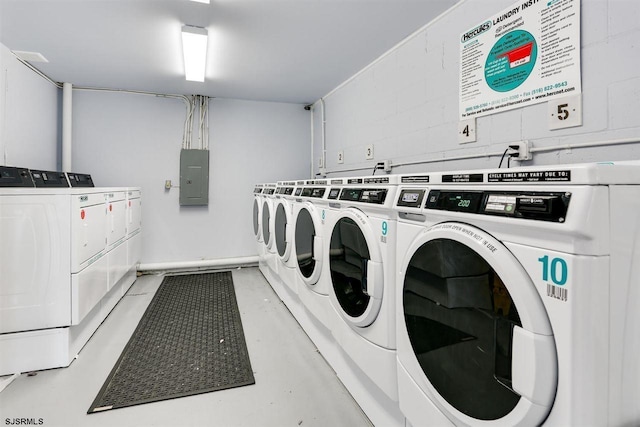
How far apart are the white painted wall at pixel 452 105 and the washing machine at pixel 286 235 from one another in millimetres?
994

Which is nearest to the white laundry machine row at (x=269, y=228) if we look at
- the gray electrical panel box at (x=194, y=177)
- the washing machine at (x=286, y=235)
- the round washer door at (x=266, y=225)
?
the round washer door at (x=266, y=225)

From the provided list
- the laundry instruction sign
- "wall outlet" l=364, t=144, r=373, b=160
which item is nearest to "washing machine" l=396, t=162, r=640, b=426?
the laundry instruction sign

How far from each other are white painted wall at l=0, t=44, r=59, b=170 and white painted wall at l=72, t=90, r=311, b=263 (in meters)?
0.31

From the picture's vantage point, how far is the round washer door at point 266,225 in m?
3.39

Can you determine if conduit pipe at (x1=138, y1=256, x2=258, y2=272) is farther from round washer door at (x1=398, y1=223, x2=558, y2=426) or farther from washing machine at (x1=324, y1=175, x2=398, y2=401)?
round washer door at (x1=398, y1=223, x2=558, y2=426)

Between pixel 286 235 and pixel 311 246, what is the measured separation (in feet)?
1.85

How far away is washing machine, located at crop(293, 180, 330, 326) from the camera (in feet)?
6.40

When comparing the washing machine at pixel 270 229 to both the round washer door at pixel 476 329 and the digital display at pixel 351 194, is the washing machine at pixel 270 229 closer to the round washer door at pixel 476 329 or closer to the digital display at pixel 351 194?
the digital display at pixel 351 194

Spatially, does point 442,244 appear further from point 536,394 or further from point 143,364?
point 143,364

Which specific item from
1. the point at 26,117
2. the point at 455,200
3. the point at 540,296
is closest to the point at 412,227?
the point at 455,200

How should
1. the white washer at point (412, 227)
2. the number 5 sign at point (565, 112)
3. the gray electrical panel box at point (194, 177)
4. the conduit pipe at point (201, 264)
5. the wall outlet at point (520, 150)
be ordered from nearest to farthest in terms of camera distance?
the white washer at point (412, 227) < the number 5 sign at point (565, 112) < the wall outlet at point (520, 150) < the conduit pipe at point (201, 264) < the gray electrical panel box at point (194, 177)

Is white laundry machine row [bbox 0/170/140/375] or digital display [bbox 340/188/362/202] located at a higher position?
digital display [bbox 340/188/362/202]

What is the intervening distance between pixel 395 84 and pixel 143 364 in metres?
2.94

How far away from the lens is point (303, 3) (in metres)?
2.22
